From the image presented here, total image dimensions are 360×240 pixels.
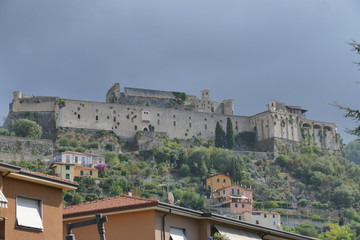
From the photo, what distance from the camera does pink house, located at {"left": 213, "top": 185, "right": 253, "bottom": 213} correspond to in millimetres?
96375

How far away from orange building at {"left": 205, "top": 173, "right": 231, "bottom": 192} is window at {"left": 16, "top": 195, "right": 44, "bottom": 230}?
281 ft

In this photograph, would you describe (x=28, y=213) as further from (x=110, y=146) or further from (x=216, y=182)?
(x=110, y=146)

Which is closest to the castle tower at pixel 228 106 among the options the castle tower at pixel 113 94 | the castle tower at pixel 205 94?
the castle tower at pixel 205 94

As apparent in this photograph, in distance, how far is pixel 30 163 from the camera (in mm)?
97438

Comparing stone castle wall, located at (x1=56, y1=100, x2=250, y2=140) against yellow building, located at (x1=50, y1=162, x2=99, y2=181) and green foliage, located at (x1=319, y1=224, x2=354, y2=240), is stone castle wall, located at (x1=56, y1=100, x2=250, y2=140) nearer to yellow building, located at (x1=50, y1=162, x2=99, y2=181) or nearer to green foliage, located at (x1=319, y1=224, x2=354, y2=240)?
yellow building, located at (x1=50, y1=162, x2=99, y2=181)

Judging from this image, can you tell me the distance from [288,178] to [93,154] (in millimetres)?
27275

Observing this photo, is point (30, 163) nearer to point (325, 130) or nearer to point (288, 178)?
point (288, 178)

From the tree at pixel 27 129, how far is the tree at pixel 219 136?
25149 millimetres

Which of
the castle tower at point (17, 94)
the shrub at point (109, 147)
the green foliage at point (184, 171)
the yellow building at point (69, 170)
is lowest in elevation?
the yellow building at point (69, 170)

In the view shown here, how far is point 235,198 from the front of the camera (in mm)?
97625

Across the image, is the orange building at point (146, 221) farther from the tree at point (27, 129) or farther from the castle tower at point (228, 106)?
the castle tower at point (228, 106)

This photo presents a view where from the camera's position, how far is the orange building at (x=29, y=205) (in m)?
15.4

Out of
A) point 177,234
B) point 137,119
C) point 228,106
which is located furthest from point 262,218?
point 177,234

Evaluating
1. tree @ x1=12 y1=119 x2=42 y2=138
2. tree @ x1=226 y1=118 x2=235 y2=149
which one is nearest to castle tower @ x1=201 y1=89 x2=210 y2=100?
tree @ x1=226 y1=118 x2=235 y2=149
